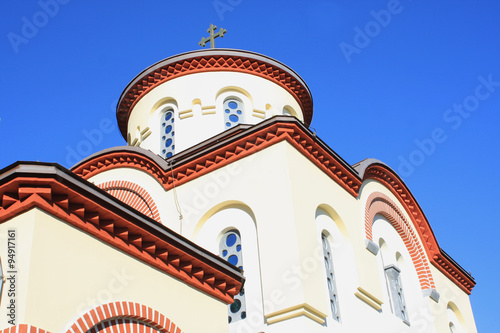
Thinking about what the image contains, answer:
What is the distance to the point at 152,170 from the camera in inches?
488

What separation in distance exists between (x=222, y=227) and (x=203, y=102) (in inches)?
163

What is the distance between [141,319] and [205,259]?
4.50 ft

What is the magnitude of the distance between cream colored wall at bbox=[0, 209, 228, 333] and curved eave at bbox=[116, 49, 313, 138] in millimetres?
8004

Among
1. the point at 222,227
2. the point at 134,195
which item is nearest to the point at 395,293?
the point at 222,227

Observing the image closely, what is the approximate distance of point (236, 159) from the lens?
448 inches

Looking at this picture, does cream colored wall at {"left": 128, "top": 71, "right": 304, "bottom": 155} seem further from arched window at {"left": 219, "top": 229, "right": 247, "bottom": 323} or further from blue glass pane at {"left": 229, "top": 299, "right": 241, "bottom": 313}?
blue glass pane at {"left": 229, "top": 299, "right": 241, "bottom": 313}

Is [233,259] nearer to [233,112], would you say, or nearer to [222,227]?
[222,227]

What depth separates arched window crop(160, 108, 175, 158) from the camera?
1412cm

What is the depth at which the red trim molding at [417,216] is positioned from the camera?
44.1ft

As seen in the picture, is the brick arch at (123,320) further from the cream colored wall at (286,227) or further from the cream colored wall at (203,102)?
the cream colored wall at (203,102)

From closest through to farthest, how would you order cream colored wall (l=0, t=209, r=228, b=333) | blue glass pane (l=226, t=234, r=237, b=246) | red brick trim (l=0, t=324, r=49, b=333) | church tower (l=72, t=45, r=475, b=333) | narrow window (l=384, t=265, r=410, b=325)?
red brick trim (l=0, t=324, r=49, b=333)
cream colored wall (l=0, t=209, r=228, b=333)
church tower (l=72, t=45, r=475, b=333)
blue glass pane (l=226, t=234, r=237, b=246)
narrow window (l=384, t=265, r=410, b=325)

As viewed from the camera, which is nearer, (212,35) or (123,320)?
(123,320)

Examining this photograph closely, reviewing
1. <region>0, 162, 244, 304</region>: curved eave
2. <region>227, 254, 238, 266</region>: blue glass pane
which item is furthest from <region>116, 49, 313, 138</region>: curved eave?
<region>0, 162, 244, 304</region>: curved eave

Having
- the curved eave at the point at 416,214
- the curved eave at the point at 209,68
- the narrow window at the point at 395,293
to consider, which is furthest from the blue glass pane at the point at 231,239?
the curved eave at the point at 209,68
